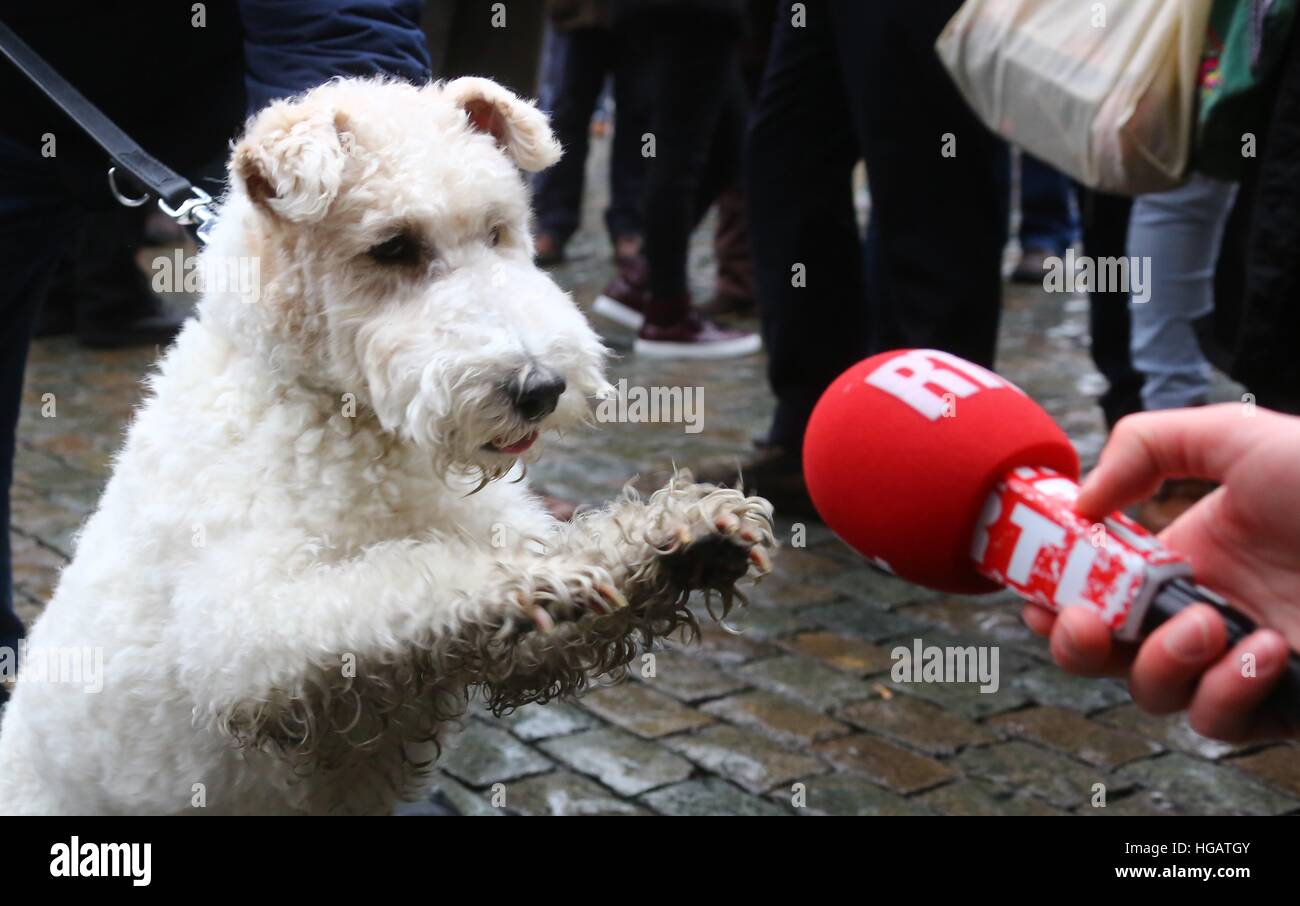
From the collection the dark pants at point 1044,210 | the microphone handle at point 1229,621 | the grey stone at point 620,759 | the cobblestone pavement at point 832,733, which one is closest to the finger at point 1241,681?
the microphone handle at point 1229,621

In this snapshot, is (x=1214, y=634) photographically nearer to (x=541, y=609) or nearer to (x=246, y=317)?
(x=541, y=609)

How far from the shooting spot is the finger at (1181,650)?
174cm

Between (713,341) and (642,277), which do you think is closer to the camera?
(713,341)

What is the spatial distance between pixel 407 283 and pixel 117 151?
87 cm

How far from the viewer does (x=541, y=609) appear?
90.4 inches

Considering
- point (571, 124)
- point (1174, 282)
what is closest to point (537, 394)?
point (1174, 282)

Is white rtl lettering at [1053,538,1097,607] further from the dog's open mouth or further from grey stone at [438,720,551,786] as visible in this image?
grey stone at [438,720,551,786]

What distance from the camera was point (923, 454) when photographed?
2.19m

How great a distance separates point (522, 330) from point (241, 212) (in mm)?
601

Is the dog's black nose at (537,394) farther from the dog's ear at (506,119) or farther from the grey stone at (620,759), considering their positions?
the grey stone at (620,759)

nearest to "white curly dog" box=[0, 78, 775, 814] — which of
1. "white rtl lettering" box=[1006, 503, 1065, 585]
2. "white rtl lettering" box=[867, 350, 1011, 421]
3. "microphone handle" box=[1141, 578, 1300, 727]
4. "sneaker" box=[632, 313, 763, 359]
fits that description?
"white rtl lettering" box=[867, 350, 1011, 421]

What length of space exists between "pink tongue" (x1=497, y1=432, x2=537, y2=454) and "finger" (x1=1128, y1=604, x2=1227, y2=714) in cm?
111

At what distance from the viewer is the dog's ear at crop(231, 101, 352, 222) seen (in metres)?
2.50

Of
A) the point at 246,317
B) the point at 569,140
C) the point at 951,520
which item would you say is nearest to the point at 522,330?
the point at 246,317
